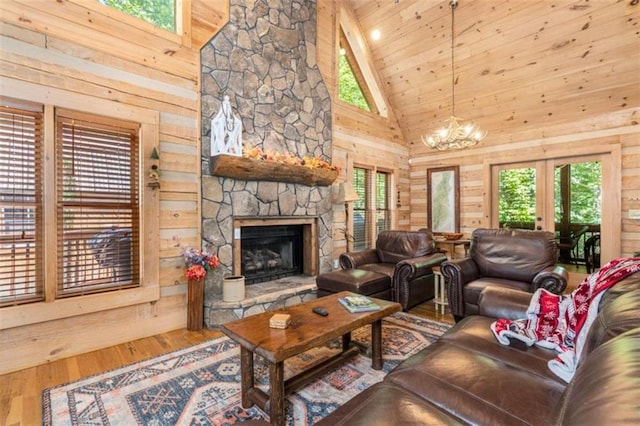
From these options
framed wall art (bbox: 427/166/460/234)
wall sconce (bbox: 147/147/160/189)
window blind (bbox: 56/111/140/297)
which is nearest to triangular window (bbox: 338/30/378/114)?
framed wall art (bbox: 427/166/460/234)

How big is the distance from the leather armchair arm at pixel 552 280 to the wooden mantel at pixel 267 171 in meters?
2.73

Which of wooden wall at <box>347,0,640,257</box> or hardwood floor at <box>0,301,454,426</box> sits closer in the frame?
hardwood floor at <box>0,301,454,426</box>

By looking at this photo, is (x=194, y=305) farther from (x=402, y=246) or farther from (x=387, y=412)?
(x=402, y=246)

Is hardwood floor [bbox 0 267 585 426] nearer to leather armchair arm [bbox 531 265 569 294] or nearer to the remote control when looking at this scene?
leather armchair arm [bbox 531 265 569 294]

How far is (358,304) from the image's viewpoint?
2.35 metres

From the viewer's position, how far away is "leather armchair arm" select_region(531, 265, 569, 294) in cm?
288

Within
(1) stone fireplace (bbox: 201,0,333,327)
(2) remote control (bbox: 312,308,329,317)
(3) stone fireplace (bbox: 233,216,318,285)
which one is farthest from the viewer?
(3) stone fireplace (bbox: 233,216,318,285)

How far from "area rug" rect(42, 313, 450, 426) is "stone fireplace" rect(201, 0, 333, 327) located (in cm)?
89

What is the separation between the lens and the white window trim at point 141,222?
2467 millimetres

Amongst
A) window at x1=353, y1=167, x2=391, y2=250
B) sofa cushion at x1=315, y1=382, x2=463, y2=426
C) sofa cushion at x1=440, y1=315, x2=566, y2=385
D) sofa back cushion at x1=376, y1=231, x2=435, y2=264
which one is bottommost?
sofa cushion at x1=315, y1=382, x2=463, y2=426

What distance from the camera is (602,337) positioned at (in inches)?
46.1

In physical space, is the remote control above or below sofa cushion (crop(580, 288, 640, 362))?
below

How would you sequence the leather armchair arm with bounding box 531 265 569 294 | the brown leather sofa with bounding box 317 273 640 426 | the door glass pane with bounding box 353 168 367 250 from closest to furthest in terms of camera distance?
1. the brown leather sofa with bounding box 317 273 640 426
2. the leather armchair arm with bounding box 531 265 569 294
3. the door glass pane with bounding box 353 168 367 250

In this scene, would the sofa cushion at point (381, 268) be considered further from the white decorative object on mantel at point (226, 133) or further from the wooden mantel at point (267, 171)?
the white decorative object on mantel at point (226, 133)
